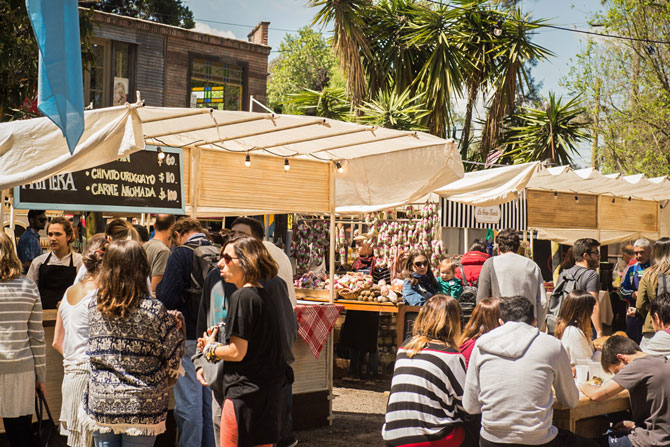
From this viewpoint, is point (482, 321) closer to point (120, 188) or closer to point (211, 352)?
point (211, 352)

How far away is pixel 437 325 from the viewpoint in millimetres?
3838

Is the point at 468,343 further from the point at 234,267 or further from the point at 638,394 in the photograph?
the point at 234,267

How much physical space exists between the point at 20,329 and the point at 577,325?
4.04 m

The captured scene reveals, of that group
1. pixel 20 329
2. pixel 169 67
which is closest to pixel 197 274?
pixel 20 329

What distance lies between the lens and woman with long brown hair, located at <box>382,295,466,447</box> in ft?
12.3

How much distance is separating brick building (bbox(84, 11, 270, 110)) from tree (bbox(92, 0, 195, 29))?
8976mm

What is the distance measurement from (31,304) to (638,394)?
385cm

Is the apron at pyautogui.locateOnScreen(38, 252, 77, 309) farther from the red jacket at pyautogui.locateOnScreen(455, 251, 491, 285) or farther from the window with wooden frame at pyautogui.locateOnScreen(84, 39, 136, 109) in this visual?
the window with wooden frame at pyautogui.locateOnScreen(84, 39, 136, 109)

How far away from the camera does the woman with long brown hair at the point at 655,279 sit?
6.11 m

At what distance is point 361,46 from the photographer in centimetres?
2105

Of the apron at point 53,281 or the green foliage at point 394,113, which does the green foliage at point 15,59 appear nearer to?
the apron at point 53,281

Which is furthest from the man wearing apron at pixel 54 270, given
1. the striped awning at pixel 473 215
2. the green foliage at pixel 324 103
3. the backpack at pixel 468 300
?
the green foliage at pixel 324 103

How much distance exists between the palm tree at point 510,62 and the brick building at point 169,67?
7.52m

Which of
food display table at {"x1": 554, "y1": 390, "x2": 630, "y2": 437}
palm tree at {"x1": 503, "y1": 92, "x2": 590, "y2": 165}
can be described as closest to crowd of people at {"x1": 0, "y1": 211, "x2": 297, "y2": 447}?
food display table at {"x1": 554, "y1": 390, "x2": 630, "y2": 437}
